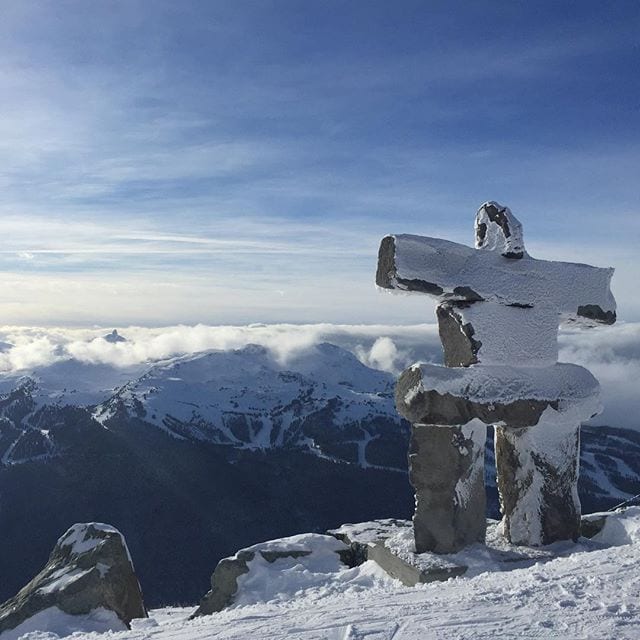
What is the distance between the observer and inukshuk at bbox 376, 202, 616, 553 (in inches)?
391

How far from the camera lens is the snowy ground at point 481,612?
16.3 feet

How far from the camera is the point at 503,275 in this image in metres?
10.4

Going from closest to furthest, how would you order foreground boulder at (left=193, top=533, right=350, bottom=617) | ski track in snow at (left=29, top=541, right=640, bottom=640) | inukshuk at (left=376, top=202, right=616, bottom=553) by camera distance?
ski track in snow at (left=29, top=541, right=640, bottom=640) < inukshuk at (left=376, top=202, right=616, bottom=553) < foreground boulder at (left=193, top=533, right=350, bottom=617)

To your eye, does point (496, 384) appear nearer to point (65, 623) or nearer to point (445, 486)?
point (445, 486)

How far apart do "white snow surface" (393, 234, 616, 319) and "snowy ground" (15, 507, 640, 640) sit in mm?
4235

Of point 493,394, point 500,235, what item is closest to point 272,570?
point 493,394

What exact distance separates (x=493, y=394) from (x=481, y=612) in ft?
16.3

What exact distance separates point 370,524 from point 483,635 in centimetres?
829

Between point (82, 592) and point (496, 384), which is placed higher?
point (496, 384)

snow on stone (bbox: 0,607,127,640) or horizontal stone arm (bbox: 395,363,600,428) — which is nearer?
snow on stone (bbox: 0,607,127,640)

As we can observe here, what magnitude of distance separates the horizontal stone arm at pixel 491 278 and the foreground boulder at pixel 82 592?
645 centimetres

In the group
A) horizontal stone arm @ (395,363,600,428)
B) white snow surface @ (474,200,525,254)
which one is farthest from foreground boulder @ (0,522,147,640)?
white snow surface @ (474,200,525,254)

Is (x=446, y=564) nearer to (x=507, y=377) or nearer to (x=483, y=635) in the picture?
(x=507, y=377)

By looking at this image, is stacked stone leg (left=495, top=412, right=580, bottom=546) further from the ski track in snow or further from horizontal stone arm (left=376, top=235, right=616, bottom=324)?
the ski track in snow
